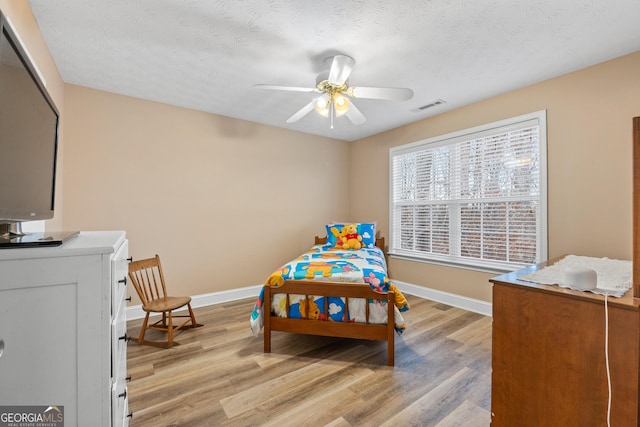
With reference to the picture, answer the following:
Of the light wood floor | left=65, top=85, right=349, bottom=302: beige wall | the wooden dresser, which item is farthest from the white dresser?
left=65, top=85, right=349, bottom=302: beige wall

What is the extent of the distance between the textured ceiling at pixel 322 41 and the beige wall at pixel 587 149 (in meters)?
0.16

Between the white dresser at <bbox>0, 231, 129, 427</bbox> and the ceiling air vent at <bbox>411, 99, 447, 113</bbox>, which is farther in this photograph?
the ceiling air vent at <bbox>411, 99, 447, 113</bbox>

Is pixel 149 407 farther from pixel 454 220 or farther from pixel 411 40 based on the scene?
pixel 454 220

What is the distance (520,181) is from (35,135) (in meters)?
3.52

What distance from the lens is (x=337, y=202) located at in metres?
4.54

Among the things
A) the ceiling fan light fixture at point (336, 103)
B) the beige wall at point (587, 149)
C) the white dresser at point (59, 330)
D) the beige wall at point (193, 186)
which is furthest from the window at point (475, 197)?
the white dresser at point (59, 330)

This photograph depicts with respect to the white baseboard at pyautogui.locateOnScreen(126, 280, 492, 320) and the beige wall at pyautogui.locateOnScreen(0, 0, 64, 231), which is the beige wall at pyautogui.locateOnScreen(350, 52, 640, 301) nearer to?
the white baseboard at pyautogui.locateOnScreen(126, 280, 492, 320)

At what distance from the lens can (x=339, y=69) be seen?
1936 millimetres

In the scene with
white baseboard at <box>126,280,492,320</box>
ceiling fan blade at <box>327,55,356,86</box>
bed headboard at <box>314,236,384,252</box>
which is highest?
ceiling fan blade at <box>327,55,356,86</box>

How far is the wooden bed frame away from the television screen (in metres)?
1.53

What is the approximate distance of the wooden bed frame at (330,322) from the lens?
→ 2.06m

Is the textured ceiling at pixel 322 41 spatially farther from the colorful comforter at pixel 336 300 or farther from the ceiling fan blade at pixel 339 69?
the colorful comforter at pixel 336 300

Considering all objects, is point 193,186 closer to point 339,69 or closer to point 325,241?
point 325,241

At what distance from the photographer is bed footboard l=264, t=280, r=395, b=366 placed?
2.06m
